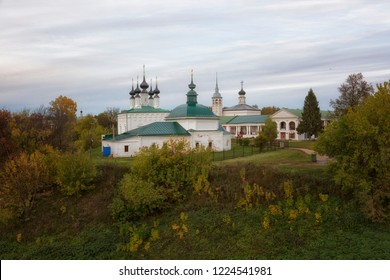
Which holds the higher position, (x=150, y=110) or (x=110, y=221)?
(x=150, y=110)

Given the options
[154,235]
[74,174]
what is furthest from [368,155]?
[74,174]

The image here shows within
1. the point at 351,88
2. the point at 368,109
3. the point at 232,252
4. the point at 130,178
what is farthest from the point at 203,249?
the point at 351,88

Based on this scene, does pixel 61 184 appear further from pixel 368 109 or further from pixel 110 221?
pixel 368 109

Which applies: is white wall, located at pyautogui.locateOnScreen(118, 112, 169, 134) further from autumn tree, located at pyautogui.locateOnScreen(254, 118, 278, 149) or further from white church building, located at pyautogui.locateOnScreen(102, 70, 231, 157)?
autumn tree, located at pyautogui.locateOnScreen(254, 118, 278, 149)

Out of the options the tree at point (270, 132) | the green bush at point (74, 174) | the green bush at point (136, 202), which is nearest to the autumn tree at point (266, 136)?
the tree at point (270, 132)

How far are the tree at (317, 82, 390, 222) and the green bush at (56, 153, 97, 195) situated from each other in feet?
45.2

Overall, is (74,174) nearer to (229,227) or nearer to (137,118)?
(229,227)

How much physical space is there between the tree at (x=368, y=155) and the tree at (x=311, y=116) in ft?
87.6

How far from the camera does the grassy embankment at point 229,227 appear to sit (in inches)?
607

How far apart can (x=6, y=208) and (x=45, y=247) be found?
433cm

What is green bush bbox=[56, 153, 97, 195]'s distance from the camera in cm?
2248

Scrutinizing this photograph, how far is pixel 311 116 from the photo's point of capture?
Answer: 146ft

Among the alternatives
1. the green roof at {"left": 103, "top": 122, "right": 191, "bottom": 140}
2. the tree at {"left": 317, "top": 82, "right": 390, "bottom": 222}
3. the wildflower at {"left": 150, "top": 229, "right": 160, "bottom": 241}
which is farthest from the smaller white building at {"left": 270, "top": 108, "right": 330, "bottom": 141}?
the wildflower at {"left": 150, "top": 229, "right": 160, "bottom": 241}

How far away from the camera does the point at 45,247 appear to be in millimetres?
17719
